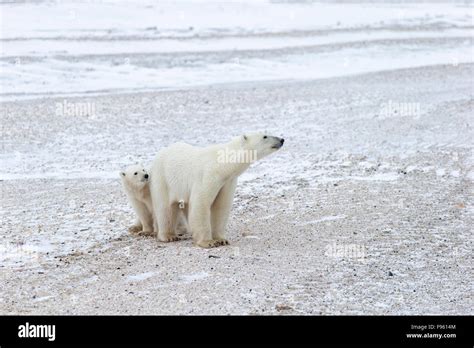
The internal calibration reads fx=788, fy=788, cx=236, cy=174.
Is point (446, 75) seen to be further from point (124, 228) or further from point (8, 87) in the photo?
point (124, 228)

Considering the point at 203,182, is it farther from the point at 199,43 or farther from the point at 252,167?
the point at 199,43

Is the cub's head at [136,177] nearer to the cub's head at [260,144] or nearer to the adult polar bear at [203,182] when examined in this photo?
the adult polar bear at [203,182]

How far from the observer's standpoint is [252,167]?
11945 millimetres

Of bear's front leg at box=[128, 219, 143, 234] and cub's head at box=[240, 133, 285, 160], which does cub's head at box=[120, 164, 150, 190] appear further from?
cub's head at box=[240, 133, 285, 160]

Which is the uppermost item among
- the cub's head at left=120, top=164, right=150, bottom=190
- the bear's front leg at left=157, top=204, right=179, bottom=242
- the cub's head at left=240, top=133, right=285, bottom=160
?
the cub's head at left=240, top=133, right=285, bottom=160

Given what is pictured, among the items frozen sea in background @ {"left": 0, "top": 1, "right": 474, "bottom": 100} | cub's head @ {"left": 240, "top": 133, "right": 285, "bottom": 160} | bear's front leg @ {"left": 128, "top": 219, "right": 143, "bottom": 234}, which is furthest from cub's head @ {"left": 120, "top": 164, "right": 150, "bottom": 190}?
frozen sea in background @ {"left": 0, "top": 1, "right": 474, "bottom": 100}

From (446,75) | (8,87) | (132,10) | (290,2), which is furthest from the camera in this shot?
(290,2)

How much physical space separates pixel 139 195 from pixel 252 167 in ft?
12.6

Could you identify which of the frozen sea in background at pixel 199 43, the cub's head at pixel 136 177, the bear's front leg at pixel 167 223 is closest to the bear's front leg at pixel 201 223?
the bear's front leg at pixel 167 223

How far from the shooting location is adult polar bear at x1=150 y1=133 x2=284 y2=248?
762 centimetres

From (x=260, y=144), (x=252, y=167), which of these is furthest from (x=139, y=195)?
(x=252, y=167)

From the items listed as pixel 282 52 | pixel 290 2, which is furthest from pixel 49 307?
pixel 290 2

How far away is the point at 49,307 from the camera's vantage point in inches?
241

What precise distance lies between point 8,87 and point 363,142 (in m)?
9.78
